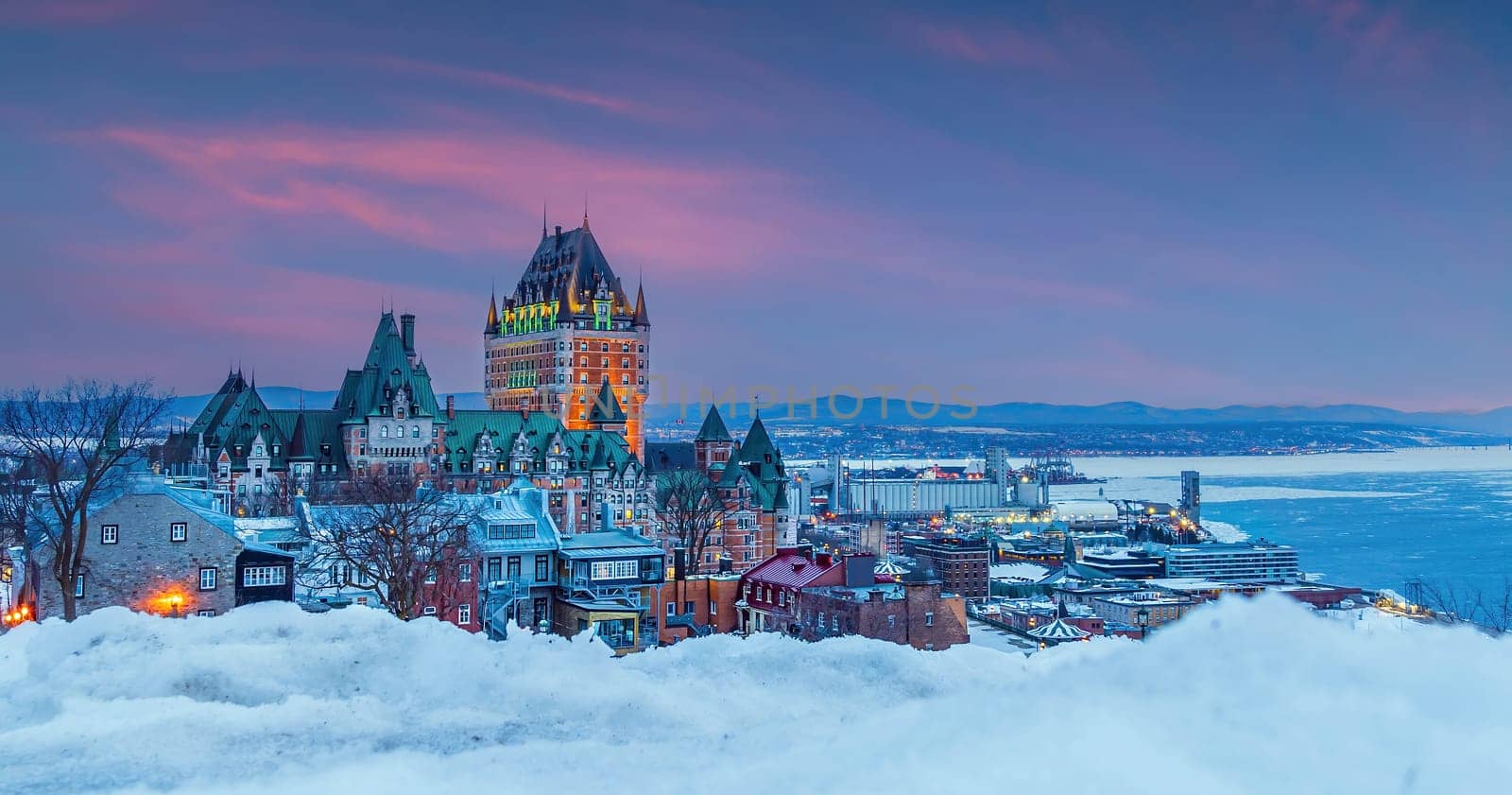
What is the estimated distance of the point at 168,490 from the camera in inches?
1093

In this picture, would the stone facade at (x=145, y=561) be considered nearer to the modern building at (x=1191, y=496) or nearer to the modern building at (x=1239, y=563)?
the modern building at (x=1239, y=563)

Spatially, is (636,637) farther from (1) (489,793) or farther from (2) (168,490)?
(1) (489,793)

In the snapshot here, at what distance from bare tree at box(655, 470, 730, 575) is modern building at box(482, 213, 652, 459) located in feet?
68.9

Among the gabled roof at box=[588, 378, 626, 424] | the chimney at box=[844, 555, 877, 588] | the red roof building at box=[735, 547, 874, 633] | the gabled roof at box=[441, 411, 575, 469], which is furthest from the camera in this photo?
the gabled roof at box=[588, 378, 626, 424]

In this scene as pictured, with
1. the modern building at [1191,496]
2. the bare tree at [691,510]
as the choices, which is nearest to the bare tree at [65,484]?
the bare tree at [691,510]

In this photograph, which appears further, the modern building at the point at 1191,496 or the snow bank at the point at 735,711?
the modern building at the point at 1191,496

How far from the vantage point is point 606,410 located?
91.6m

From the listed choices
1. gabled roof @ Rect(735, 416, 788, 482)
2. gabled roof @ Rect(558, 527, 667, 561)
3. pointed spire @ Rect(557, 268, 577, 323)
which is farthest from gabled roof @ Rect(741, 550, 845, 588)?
pointed spire @ Rect(557, 268, 577, 323)

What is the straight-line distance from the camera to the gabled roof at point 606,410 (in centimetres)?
9119

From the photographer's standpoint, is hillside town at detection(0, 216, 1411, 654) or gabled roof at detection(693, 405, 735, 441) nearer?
hillside town at detection(0, 216, 1411, 654)

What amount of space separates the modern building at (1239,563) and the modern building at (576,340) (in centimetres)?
5774

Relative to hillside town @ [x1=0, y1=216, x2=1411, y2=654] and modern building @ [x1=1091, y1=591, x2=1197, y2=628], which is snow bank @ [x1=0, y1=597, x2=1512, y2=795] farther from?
modern building @ [x1=1091, y1=591, x2=1197, y2=628]

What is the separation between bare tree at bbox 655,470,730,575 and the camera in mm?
68744

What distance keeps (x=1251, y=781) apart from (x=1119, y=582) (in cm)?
10712
